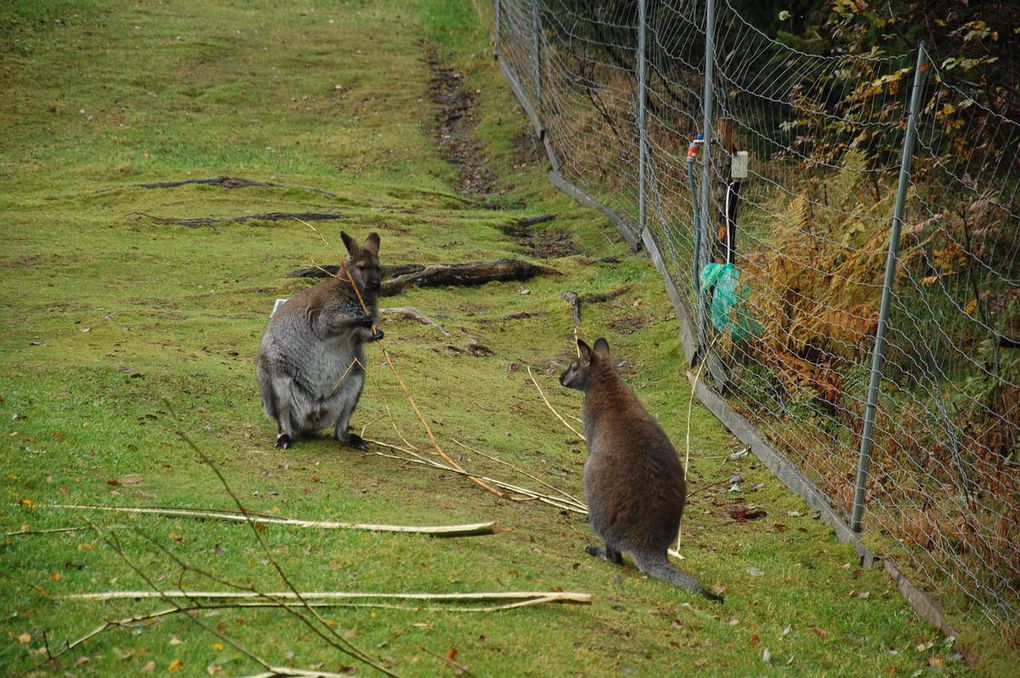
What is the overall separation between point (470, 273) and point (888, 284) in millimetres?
7910

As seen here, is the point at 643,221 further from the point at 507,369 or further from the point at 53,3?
the point at 53,3

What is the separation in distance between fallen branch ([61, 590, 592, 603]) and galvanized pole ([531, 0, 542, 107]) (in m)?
16.7

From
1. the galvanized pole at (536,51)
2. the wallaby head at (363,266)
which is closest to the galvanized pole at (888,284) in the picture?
the wallaby head at (363,266)

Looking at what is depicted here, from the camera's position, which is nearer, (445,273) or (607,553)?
(607,553)

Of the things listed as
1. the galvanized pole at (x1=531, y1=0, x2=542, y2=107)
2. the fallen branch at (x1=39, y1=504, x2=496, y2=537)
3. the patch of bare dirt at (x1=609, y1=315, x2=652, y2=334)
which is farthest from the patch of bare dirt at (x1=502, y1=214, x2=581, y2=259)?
the fallen branch at (x1=39, y1=504, x2=496, y2=537)

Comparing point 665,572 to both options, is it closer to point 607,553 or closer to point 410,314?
point 607,553

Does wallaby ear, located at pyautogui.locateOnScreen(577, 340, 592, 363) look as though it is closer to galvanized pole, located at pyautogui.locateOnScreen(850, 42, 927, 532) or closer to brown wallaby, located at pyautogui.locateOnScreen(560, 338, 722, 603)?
brown wallaby, located at pyautogui.locateOnScreen(560, 338, 722, 603)

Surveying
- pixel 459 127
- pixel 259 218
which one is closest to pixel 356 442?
pixel 259 218

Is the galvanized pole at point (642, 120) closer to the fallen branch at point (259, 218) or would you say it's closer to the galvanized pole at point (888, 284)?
the fallen branch at point (259, 218)

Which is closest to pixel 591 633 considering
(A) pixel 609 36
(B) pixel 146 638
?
(B) pixel 146 638

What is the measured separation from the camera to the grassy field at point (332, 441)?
17.2ft

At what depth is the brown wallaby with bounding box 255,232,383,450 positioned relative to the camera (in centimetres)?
830

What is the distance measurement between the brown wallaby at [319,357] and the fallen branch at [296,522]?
1949mm

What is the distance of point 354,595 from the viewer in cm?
533
